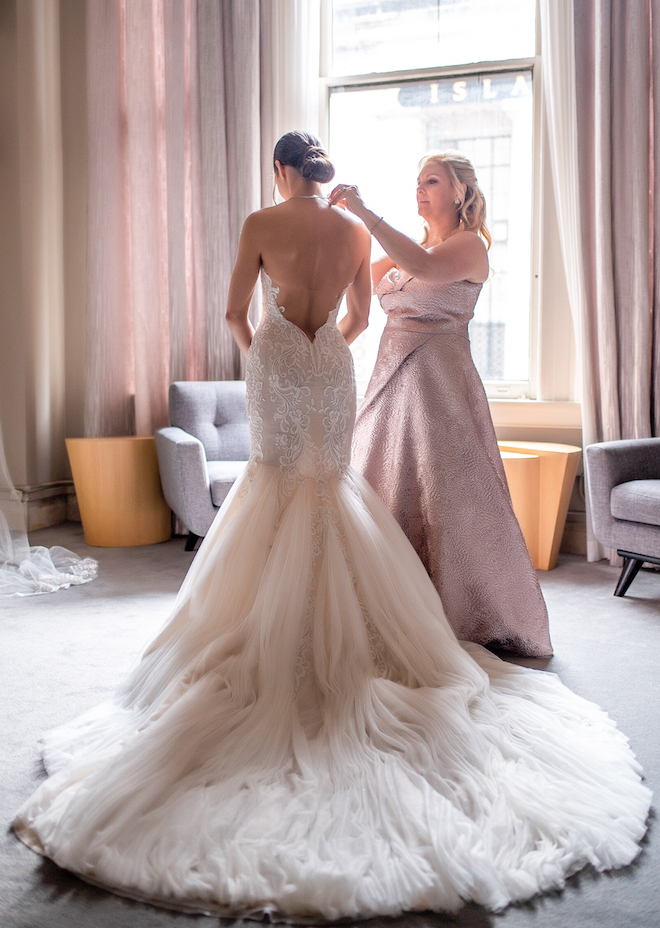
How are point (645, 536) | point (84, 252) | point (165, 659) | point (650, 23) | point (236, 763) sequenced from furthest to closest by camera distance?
point (84, 252) < point (650, 23) < point (645, 536) < point (165, 659) < point (236, 763)

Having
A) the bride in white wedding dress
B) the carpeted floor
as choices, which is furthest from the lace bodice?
the carpeted floor

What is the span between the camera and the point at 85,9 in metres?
4.94

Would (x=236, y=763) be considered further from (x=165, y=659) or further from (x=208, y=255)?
(x=208, y=255)

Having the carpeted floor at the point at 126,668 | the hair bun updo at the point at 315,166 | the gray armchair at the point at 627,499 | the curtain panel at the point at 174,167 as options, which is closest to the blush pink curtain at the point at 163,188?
the curtain panel at the point at 174,167

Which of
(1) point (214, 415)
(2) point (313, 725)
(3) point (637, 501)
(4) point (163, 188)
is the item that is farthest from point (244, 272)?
(4) point (163, 188)

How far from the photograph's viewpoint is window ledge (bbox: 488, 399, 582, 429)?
445cm

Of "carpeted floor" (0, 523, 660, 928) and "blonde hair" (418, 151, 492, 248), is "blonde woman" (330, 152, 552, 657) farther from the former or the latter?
"carpeted floor" (0, 523, 660, 928)

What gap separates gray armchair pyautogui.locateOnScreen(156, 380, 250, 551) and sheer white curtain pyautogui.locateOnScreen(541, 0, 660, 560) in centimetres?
187

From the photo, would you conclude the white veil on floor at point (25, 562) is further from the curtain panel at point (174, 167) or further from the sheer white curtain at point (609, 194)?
the sheer white curtain at point (609, 194)

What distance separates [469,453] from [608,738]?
3.33 feet

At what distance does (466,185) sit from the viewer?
2.76m

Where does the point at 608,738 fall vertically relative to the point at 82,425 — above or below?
below

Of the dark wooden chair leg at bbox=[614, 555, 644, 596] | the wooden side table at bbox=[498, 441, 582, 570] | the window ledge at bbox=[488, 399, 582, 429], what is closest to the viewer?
the dark wooden chair leg at bbox=[614, 555, 644, 596]

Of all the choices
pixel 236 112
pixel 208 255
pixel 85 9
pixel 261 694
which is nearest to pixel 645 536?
pixel 261 694
